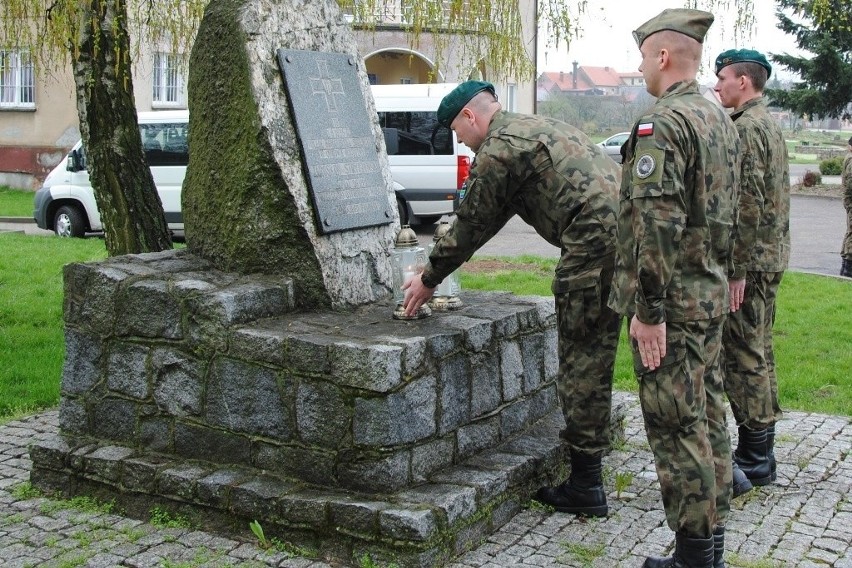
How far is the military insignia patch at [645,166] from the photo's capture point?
3746mm

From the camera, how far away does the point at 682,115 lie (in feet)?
12.5

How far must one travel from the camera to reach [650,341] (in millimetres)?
3807

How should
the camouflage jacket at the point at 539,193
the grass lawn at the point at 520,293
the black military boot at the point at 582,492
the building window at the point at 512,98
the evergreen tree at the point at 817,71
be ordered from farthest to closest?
the building window at the point at 512,98 → the evergreen tree at the point at 817,71 → the grass lawn at the point at 520,293 → the black military boot at the point at 582,492 → the camouflage jacket at the point at 539,193

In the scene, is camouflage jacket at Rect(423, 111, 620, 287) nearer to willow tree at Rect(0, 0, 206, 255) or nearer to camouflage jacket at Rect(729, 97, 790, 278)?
camouflage jacket at Rect(729, 97, 790, 278)

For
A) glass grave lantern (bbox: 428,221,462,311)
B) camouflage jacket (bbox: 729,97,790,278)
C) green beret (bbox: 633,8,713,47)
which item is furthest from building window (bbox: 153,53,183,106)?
green beret (bbox: 633,8,713,47)

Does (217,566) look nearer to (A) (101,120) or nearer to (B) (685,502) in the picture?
(B) (685,502)

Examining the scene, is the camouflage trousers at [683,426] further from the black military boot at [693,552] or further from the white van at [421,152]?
the white van at [421,152]

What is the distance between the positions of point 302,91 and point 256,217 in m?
0.68

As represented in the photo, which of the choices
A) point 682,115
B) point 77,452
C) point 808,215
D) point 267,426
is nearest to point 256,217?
point 267,426

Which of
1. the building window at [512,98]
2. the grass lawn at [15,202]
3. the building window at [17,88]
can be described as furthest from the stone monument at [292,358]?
the building window at [512,98]

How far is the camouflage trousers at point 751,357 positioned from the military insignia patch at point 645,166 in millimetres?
1727

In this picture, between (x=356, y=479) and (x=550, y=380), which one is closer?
(x=356, y=479)

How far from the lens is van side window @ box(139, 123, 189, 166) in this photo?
15.9 m

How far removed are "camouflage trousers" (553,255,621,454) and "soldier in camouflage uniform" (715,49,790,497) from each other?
80 centimetres
